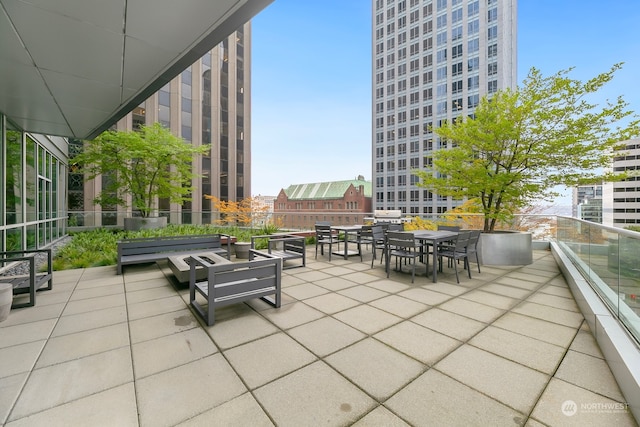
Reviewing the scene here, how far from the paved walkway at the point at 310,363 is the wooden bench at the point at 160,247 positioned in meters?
1.66

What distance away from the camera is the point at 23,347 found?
10.2ft

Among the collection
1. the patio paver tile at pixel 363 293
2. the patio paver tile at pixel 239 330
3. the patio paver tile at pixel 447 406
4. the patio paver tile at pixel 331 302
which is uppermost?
the patio paver tile at pixel 363 293

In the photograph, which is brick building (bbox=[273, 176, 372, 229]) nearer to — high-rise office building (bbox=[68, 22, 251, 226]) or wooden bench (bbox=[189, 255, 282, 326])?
high-rise office building (bbox=[68, 22, 251, 226])

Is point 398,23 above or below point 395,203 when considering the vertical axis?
above

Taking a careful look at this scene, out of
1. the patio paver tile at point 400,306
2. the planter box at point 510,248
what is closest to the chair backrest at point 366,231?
the planter box at point 510,248

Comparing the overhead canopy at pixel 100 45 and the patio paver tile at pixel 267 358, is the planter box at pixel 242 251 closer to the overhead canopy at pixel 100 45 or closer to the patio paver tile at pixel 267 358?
the overhead canopy at pixel 100 45

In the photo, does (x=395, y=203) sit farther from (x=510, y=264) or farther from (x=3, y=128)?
(x=3, y=128)

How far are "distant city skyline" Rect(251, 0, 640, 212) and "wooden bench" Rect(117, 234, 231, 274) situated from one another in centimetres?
555

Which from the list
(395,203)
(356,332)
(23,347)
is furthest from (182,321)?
(395,203)

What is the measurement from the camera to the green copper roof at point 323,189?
8000cm

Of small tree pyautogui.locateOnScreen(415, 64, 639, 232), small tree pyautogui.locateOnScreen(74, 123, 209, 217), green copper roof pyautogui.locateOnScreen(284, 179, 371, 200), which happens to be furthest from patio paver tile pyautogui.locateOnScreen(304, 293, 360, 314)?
green copper roof pyautogui.locateOnScreen(284, 179, 371, 200)

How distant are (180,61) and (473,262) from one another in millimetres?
8344

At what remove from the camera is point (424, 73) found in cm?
6150

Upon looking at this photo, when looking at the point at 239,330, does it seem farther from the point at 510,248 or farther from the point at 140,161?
the point at 140,161
